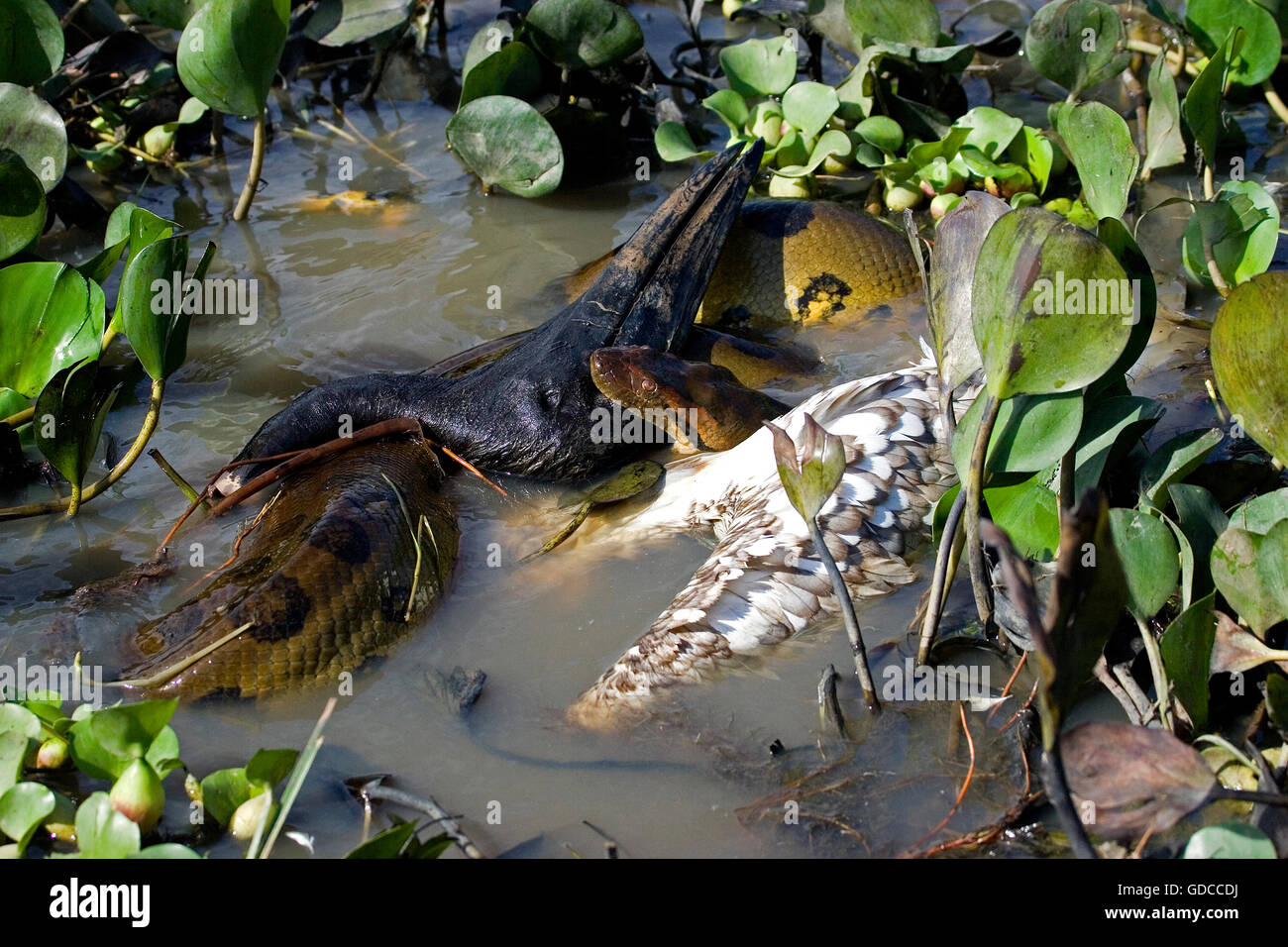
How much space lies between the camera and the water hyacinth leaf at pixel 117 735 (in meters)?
2.53

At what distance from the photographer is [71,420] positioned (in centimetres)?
346

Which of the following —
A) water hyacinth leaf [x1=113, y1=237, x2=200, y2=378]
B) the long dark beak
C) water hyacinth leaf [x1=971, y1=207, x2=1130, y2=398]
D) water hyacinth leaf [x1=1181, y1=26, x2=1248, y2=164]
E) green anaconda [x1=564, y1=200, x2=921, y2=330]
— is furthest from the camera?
green anaconda [x1=564, y1=200, x2=921, y2=330]

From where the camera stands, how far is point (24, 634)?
10.6 ft

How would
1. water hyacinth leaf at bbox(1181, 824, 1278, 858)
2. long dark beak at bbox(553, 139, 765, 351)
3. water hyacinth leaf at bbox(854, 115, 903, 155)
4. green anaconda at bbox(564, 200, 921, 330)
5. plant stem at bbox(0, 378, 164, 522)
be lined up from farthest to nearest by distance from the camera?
water hyacinth leaf at bbox(854, 115, 903, 155), green anaconda at bbox(564, 200, 921, 330), long dark beak at bbox(553, 139, 765, 351), plant stem at bbox(0, 378, 164, 522), water hyacinth leaf at bbox(1181, 824, 1278, 858)

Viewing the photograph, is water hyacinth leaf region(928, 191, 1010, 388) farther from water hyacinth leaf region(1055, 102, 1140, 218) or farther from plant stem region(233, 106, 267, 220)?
plant stem region(233, 106, 267, 220)

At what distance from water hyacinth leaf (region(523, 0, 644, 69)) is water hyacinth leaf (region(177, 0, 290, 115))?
1.35 m

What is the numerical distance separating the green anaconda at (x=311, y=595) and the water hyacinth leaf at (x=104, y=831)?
1.94 ft

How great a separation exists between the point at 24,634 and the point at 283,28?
282 centimetres

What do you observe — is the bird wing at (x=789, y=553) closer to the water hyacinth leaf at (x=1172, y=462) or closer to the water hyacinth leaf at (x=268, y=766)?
the water hyacinth leaf at (x=1172, y=462)

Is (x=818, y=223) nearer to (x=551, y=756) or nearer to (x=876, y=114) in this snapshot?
(x=876, y=114)

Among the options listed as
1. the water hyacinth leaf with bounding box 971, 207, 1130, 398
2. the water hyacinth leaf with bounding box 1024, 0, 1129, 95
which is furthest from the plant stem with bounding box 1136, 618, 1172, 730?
the water hyacinth leaf with bounding box 1024, 0, 1129, 95

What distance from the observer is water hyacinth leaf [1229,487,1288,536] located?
109 inches

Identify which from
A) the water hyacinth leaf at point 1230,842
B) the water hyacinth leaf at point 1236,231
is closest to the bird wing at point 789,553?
the water hyacinth leaf at point 1230,842
